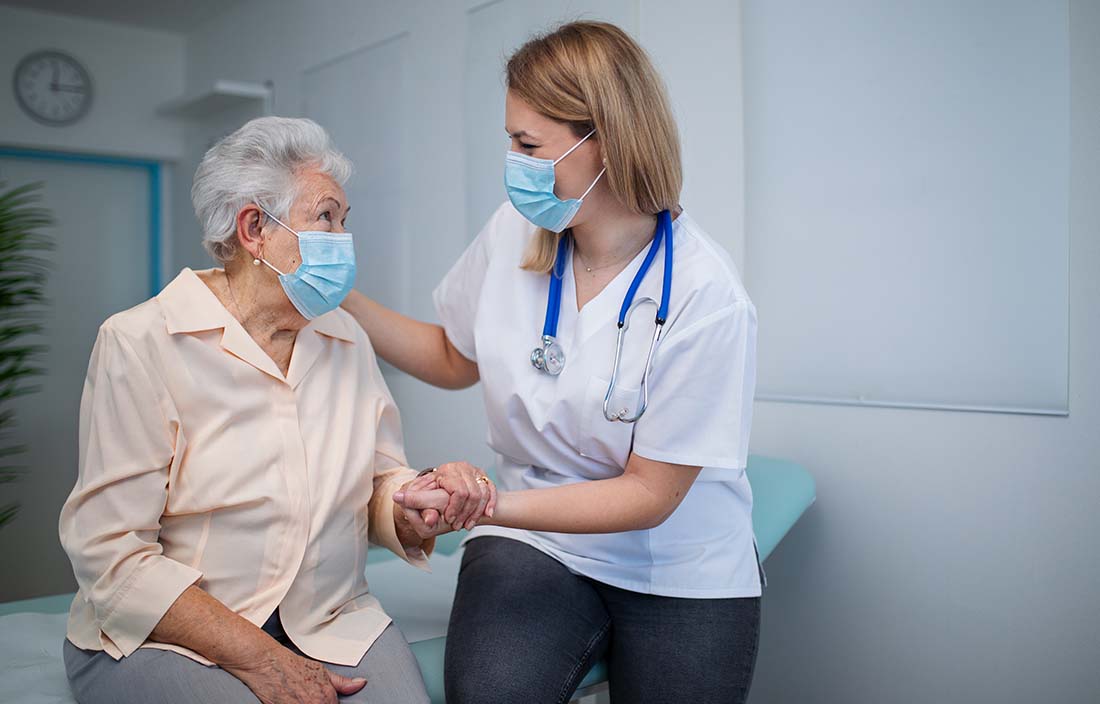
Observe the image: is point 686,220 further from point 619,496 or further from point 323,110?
point 323,110

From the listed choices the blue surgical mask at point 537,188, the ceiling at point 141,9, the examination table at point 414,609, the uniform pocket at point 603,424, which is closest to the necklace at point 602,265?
the blue surgical mask at point 537,188

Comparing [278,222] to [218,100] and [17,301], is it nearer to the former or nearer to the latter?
[17,301]

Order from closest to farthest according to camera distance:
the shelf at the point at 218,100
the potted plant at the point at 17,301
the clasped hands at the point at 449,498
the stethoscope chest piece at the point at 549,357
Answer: the clasped hands at the point at 449,498, the stethoscope chest piece at the point at 549,357, the potted plant at the point at 17,301, the shelf at the point at 218,100

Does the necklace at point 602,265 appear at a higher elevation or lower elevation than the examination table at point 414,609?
higher

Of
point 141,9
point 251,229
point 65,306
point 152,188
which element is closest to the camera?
point 251,229

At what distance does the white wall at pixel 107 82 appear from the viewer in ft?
15.1

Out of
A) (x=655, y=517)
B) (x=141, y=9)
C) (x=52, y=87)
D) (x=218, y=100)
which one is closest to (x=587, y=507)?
(x=655, y=517)

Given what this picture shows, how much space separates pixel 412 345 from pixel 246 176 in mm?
564

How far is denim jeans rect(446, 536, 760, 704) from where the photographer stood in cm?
150

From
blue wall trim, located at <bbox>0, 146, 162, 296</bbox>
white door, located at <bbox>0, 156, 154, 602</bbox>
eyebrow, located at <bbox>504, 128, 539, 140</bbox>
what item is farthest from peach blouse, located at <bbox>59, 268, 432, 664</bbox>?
blue wall trim, located at <bbox>0, 146, 162, 296</bbox>

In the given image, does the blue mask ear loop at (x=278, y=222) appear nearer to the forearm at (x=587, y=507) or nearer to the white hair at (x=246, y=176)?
the white hair at (x=246, y=176)

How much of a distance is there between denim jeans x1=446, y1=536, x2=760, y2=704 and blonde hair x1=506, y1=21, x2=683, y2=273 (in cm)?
71

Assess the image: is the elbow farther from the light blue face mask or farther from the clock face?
the clock face

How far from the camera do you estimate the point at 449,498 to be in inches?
57.0
